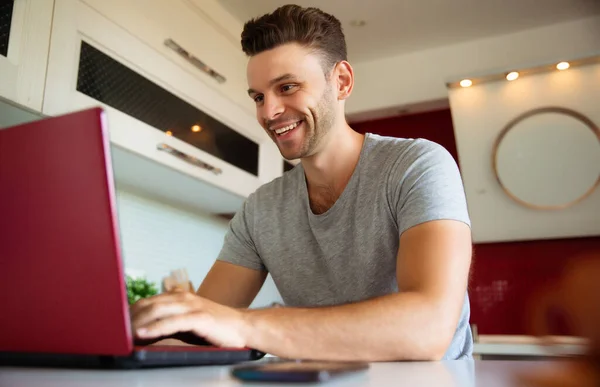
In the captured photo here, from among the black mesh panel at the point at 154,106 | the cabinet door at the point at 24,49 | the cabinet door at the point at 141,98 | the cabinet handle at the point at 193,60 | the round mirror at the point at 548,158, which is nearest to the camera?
the cabinet door at the point at 24,49

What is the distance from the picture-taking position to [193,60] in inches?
84.7

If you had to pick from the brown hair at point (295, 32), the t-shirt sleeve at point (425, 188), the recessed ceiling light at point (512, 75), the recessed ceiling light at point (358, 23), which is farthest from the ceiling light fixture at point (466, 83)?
the t-shirt sleeve at point (425, 188)

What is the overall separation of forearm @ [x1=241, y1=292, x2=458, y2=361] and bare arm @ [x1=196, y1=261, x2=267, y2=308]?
559 mm

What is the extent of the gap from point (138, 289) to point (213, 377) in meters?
1.74

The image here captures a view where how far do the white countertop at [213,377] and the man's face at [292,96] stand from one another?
2.64ft

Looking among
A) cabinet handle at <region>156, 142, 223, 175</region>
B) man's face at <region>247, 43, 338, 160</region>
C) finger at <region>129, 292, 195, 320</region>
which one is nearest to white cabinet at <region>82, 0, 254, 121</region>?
cabinet handle at <region>156, 142, 223, 175</region>

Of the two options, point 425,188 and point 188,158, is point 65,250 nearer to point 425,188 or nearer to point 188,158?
point 425,188

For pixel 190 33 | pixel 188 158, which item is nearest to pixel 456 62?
pixel 190 33

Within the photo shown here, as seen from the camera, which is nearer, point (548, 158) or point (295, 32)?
point (295, 32)

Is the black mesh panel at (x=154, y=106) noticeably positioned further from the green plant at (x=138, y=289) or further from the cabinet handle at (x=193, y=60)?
the green plant at (x=138, y=289)

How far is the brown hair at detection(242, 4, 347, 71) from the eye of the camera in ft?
4.17

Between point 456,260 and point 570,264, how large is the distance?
0.61 metres

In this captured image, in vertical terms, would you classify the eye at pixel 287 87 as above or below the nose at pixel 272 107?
above

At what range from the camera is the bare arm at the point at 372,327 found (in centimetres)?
65
